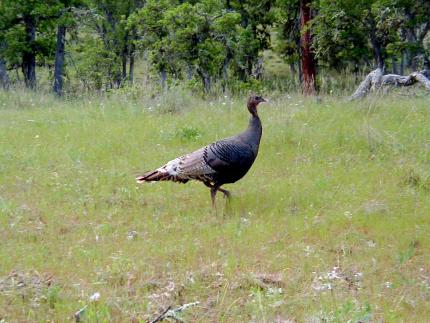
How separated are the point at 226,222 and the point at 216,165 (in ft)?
2.36

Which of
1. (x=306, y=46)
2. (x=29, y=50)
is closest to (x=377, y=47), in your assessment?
(x=306, y=46)

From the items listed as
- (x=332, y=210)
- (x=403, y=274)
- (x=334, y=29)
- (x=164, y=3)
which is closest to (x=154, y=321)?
(x=403, y=274)

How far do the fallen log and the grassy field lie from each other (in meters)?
0.94

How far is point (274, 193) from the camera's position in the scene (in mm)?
8102

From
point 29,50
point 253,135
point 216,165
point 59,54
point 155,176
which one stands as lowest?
point 155,176

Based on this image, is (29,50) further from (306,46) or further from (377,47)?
(377,47)

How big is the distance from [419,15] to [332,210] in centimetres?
2090

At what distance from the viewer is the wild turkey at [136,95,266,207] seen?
24.6 ft

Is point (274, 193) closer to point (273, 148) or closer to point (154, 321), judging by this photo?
point (273, 148)

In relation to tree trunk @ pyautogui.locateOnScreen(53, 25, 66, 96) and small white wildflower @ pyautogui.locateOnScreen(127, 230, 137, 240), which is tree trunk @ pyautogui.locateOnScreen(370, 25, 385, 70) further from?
small white wildflower @ pyautogui.locateOnScreen(127, 230, 137, 240)

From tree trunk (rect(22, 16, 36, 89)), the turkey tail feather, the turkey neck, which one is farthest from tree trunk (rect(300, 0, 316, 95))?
the turkey tail feather

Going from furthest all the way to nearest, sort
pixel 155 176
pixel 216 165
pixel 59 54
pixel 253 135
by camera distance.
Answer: pixel 59 54
pixel 253 135
pixel 155 176
pixel 216 165

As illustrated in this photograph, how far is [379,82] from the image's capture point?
13.2 m

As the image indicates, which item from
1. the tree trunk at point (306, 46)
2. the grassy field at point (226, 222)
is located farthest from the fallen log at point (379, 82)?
the tree trunk at point (306, 46)
